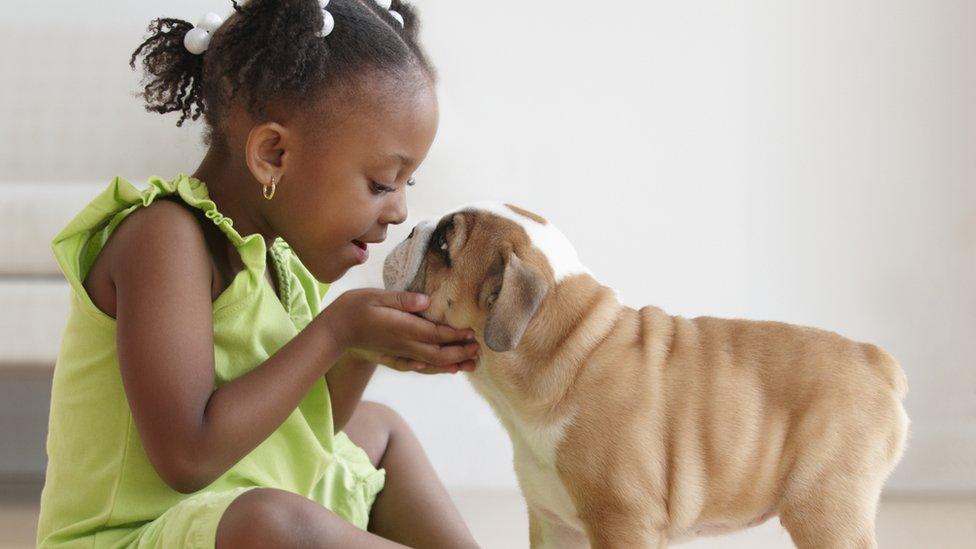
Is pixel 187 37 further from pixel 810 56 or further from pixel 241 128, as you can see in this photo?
pixel 810 56

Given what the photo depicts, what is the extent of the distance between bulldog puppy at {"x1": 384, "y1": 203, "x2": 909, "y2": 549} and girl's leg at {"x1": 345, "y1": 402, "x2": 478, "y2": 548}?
179 millimetres

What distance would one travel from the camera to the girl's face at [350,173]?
105cm

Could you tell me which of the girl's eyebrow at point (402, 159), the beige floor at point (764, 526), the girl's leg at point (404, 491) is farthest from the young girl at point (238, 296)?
the beige floor at point (764, 526)

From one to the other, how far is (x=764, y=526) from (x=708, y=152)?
817 mm

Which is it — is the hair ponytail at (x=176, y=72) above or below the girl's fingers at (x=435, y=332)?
above

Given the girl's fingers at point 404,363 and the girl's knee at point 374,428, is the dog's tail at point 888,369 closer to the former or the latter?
the girl's fingers at point 404,363

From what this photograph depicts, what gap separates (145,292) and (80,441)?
201 mm

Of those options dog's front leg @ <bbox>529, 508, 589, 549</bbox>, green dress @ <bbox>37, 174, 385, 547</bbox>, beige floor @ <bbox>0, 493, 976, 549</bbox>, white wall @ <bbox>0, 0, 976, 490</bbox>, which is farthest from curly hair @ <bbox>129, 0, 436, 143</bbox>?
white wall @ <bbox>0, 0, 976, 490</bbox>

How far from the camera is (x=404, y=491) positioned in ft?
4.30

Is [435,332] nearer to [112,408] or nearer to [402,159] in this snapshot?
[402,159]

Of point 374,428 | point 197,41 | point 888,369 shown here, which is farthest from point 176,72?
point 888,369

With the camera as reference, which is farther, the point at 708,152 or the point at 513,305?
the point at 708,152

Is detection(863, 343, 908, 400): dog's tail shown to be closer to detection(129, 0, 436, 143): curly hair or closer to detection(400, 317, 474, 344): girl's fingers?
detection(400, 317, 474, 344): girl's fingers

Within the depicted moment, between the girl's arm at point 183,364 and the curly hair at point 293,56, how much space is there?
0.15 meters
